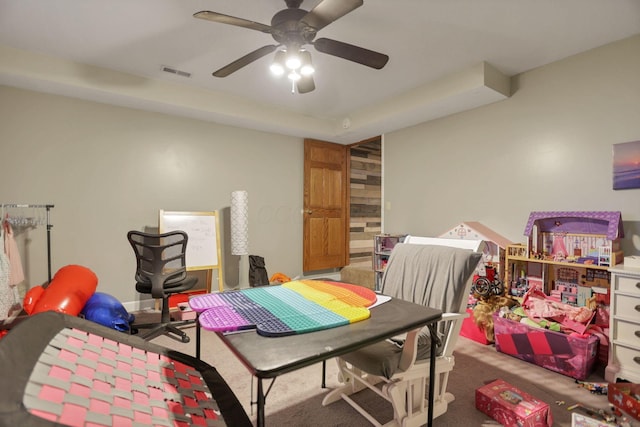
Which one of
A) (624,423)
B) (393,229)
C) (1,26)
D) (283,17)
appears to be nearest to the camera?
(624,423)

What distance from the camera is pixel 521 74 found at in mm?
3129

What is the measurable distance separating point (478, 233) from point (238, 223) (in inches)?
105

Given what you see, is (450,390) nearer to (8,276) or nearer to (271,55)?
(271,55)

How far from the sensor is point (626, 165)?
2492mm

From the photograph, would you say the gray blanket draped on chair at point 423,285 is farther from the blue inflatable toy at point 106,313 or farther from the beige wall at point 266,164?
the blue inflatable toy at point 106,313

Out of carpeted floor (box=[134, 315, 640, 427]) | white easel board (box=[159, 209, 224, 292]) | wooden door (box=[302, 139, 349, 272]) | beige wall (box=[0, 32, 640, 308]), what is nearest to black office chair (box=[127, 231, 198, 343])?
carpeted floor (box=[134, 315, 640, 427])

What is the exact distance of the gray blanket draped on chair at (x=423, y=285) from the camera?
152 centimetres

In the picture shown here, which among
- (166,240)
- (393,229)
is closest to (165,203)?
(166,240)

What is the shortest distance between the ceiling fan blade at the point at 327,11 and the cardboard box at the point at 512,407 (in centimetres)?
219

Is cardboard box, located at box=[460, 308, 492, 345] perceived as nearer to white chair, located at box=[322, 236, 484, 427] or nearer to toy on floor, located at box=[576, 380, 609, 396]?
toy on floor, located at box=[576, 380, 609, 396]

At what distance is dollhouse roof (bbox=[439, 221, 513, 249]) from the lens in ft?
10.1

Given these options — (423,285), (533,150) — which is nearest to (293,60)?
(423,285)

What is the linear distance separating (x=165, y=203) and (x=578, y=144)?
4.19 m

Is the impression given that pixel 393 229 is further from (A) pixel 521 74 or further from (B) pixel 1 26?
(B) pixel 1 26
